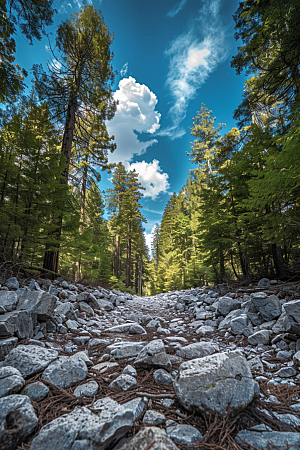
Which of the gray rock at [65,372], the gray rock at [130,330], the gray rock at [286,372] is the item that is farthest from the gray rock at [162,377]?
the gray rock at [130,330]

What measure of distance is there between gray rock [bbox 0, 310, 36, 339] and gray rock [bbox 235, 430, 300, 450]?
3.02 meters

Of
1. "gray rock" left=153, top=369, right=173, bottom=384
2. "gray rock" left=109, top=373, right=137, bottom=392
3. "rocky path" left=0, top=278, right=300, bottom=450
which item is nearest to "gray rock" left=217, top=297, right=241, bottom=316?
"rocky path" left=0, top=278, right=300, bottom=450

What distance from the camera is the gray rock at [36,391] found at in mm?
1752

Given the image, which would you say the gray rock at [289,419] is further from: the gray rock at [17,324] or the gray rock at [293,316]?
the gray rock at [17,324]

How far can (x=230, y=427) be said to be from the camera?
1.51 metres

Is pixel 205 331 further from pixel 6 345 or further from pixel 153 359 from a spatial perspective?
pixel 6 345

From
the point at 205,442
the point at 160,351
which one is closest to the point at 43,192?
the point at 160,351

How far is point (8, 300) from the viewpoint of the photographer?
3242 mm

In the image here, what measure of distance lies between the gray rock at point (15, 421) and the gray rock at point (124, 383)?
0.82 meters

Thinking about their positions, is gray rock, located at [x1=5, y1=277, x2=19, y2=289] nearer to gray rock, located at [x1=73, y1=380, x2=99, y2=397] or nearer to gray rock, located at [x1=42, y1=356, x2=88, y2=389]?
gray rock, located at [x1=42, y1=356, x2=88, y2=389]

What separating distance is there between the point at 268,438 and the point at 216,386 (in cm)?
48

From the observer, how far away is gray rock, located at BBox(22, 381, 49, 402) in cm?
175

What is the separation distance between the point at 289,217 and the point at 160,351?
523cm

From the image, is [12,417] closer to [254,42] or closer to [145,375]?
[145,375]
